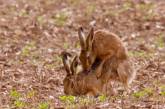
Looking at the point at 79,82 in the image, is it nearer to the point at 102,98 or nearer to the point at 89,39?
the point at 89,39

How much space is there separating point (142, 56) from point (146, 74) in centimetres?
176

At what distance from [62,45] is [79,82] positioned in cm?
560

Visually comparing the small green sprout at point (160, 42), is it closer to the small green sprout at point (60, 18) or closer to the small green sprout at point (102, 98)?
the small green sprout at point (60, 18)

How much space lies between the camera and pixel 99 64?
1088 cm

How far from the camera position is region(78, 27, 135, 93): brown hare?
35.2ft

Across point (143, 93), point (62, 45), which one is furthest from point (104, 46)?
point (62, 45)

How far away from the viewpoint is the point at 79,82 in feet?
35.0

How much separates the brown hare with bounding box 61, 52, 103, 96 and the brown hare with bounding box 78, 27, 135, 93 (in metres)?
0.12

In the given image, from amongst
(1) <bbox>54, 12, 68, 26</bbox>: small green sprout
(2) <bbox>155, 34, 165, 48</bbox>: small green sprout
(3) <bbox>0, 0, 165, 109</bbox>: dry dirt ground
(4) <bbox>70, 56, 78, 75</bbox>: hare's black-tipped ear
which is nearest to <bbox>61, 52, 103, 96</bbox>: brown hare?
(4) <bbox>70, 56, 78, 75</bbox>: hare's black-tipped ear

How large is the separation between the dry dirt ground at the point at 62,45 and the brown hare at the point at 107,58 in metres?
0.40

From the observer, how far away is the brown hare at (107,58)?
10.7 meters

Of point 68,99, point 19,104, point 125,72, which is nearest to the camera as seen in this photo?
point 19,104

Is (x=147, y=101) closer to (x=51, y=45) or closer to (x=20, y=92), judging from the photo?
(x=20, y=92)

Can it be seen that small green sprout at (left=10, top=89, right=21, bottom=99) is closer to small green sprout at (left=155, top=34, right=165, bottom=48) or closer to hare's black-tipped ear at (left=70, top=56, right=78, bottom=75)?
hare's black-tipped ear at (left=70, top=56, right=78, bottom=75)
